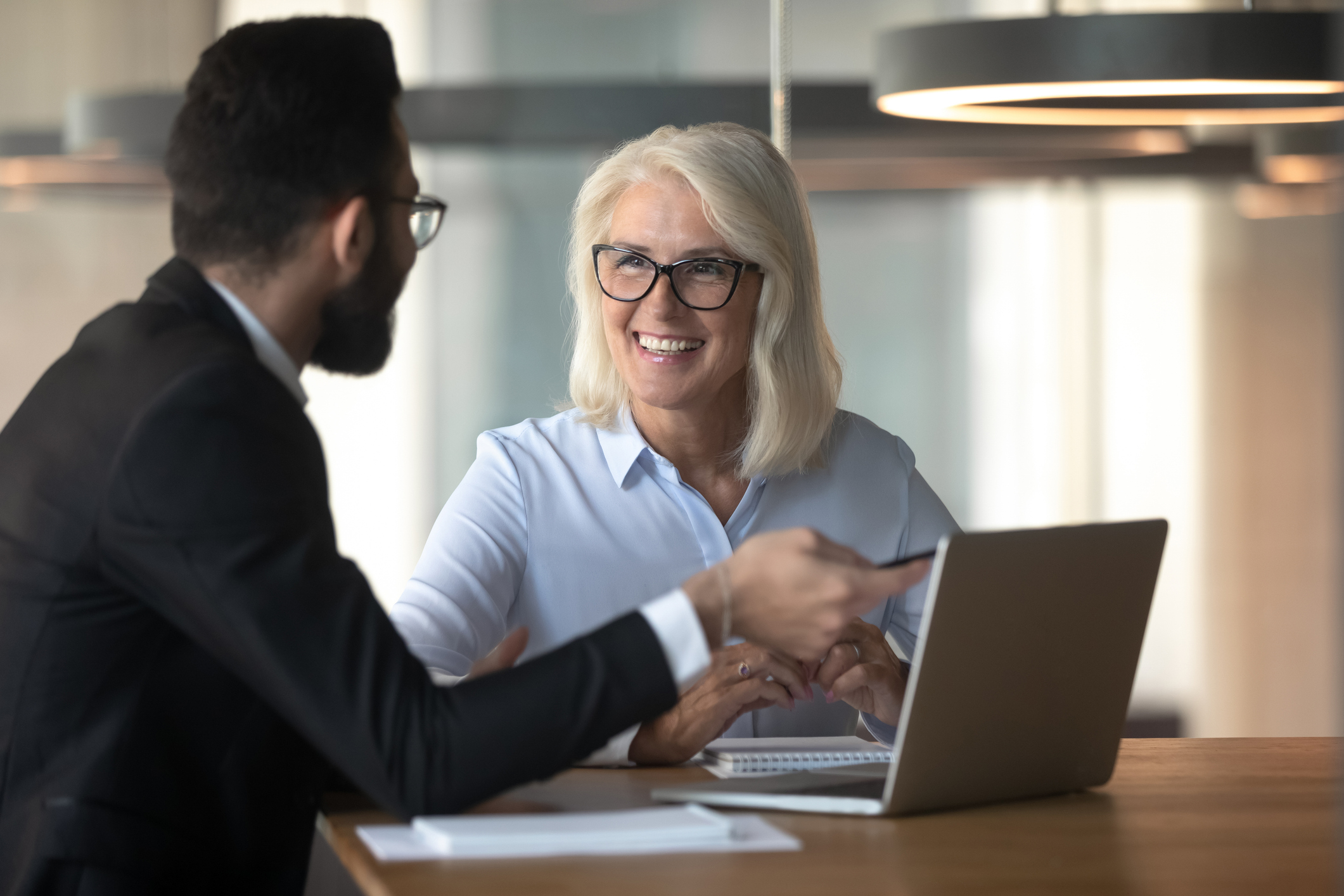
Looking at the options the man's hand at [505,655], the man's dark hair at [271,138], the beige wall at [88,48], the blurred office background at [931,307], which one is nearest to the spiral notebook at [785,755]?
the man's hand at [505,655]

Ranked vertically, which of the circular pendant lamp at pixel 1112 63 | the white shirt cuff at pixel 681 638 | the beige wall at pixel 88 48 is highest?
the beige wall at pixel 88 48

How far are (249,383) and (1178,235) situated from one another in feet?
11.3

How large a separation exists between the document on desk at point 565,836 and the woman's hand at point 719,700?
325 millimetres

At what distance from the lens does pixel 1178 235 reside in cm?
399

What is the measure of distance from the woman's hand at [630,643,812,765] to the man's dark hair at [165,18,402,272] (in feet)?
2.16

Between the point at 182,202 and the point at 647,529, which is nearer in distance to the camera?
the point at 182,202

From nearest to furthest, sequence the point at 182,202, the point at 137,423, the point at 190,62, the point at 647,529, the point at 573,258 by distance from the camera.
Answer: the point at 137,423
the point at 182,202
the point at 647,529
the point at 573,258
the point at 190,62

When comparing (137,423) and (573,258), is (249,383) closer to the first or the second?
(137,423)

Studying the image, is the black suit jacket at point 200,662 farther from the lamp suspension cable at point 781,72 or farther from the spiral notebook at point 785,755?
the lamp suspension cable at point 781,72

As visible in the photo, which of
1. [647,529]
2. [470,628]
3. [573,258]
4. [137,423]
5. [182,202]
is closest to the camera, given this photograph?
[137,423]

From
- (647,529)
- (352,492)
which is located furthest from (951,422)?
(647,529)

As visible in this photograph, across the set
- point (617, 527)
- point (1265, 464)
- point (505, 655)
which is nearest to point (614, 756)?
point (505, 655)

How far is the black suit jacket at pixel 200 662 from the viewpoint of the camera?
1.09 meters

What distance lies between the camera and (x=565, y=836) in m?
1.13
